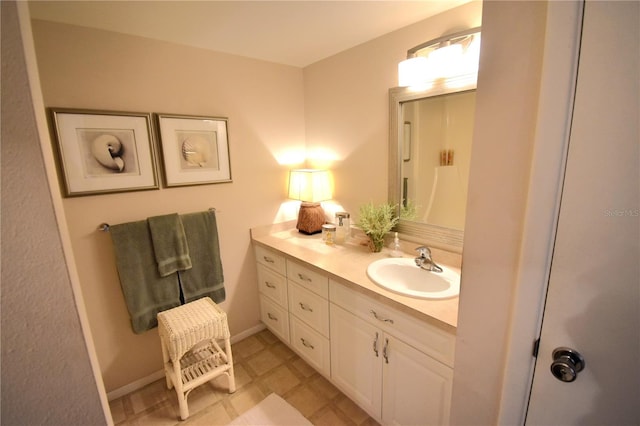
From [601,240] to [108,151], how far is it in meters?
2.13

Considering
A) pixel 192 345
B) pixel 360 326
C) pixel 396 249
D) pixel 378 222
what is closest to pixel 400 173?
pixel 378 222

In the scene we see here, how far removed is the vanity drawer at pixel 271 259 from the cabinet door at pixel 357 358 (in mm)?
537

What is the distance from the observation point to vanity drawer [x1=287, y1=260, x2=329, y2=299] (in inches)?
65.2

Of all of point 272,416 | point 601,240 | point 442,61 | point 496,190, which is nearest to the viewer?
point 601,240

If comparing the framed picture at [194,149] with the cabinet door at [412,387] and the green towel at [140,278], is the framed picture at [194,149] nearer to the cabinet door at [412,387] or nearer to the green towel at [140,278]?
the green towel at [140,278]

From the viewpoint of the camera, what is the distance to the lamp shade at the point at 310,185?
2.16 m

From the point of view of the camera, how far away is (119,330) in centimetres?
178

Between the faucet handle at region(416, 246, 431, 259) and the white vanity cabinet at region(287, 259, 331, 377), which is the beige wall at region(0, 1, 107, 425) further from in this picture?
the faucet handle at region(416, 246, 431, 259)

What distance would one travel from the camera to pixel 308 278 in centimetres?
176

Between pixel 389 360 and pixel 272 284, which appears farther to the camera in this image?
pixel 272 284

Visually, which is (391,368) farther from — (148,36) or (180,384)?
(148,36)

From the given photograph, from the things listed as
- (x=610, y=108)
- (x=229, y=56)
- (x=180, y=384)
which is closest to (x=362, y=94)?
(x=229, y=56)

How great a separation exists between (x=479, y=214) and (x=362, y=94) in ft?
4.58

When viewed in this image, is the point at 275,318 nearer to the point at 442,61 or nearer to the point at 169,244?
the point at 169,244
